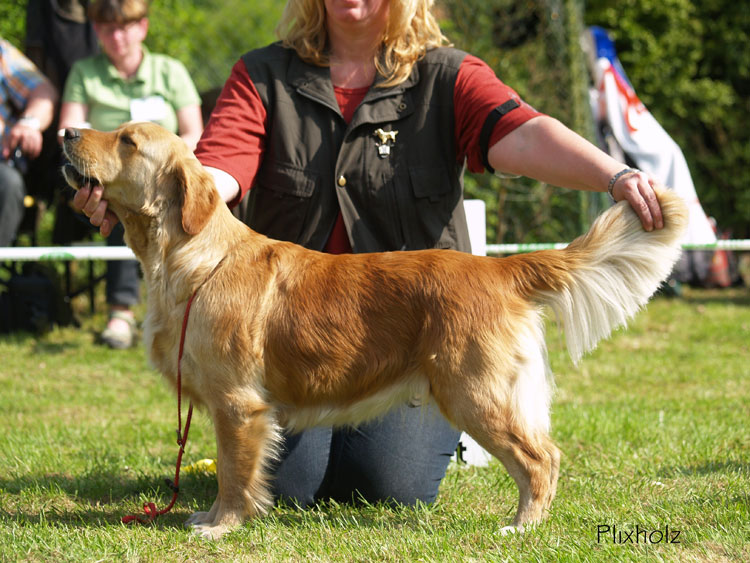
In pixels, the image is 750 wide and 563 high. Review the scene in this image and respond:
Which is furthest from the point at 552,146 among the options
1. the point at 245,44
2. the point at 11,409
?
the point at 245,44

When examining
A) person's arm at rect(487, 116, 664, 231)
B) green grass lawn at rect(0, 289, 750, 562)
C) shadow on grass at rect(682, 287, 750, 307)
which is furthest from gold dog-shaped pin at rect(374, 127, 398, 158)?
shadow on grass at rect(682, 287, 750, 307)

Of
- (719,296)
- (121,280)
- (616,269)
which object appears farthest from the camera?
(719,296)

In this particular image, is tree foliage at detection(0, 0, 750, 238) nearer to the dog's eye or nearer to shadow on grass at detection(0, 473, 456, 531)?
shadow on grass at detection(0, 473, 456, 531)

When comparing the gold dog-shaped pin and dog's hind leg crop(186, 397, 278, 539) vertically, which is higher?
the gold dog-shaped pin

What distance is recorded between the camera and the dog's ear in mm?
2881

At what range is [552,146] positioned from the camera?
10.2ft

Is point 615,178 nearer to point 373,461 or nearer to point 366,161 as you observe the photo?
point 366,161

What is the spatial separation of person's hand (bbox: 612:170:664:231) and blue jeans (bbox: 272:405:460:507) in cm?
112

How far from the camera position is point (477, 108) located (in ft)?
11.1

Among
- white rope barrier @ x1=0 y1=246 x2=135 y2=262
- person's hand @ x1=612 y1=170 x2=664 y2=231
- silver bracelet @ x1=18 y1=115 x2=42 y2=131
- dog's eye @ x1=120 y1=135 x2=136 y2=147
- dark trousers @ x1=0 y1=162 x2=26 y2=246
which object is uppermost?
dog's eye @ x1=120 y1=135 x2=136 y2=147

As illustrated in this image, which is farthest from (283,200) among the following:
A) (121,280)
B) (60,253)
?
(121,280)

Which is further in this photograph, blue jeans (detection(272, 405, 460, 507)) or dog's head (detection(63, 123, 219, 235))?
blue jeans (detection(272, 405, 460, 507))

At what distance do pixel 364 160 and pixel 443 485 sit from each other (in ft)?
4.81

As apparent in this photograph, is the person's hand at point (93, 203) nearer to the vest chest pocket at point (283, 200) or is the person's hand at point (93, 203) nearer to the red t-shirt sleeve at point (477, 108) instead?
the vest chest pocket at point (283, 200)
